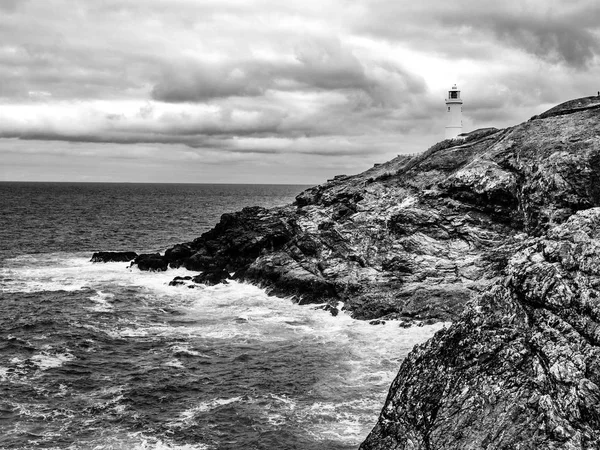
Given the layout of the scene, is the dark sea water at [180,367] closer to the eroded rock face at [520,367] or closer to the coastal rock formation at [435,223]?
the coastal rock formation at [435,223]

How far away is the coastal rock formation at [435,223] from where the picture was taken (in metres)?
40.8

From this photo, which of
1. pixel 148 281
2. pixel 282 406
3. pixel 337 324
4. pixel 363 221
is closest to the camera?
pixel 282 406

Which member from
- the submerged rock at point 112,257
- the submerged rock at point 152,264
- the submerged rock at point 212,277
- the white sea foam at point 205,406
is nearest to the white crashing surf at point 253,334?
the white sea foam at point 205,406

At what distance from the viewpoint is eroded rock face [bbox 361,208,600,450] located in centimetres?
1443

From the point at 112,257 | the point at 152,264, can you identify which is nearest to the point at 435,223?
the point at 152,264

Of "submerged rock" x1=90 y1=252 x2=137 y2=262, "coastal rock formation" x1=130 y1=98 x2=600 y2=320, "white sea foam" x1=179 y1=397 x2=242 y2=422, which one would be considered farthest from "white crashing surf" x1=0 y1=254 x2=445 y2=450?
"submerged rock" x1=90 y1=252 x2=137 y2=262

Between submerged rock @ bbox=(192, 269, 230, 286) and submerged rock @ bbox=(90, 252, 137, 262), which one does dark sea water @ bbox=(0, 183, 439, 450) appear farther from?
submerged rock @ bbox=(90, 252, 137, 262)

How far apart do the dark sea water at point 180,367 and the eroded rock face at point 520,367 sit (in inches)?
350

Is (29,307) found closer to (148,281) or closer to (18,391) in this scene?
(148,281)

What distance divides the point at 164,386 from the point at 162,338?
872cm

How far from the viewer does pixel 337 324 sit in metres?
42.0

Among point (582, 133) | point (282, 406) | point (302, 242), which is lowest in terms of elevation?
point (282, 406)

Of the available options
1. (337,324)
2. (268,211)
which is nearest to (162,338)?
(337,324)

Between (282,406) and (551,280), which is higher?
(551,280)
